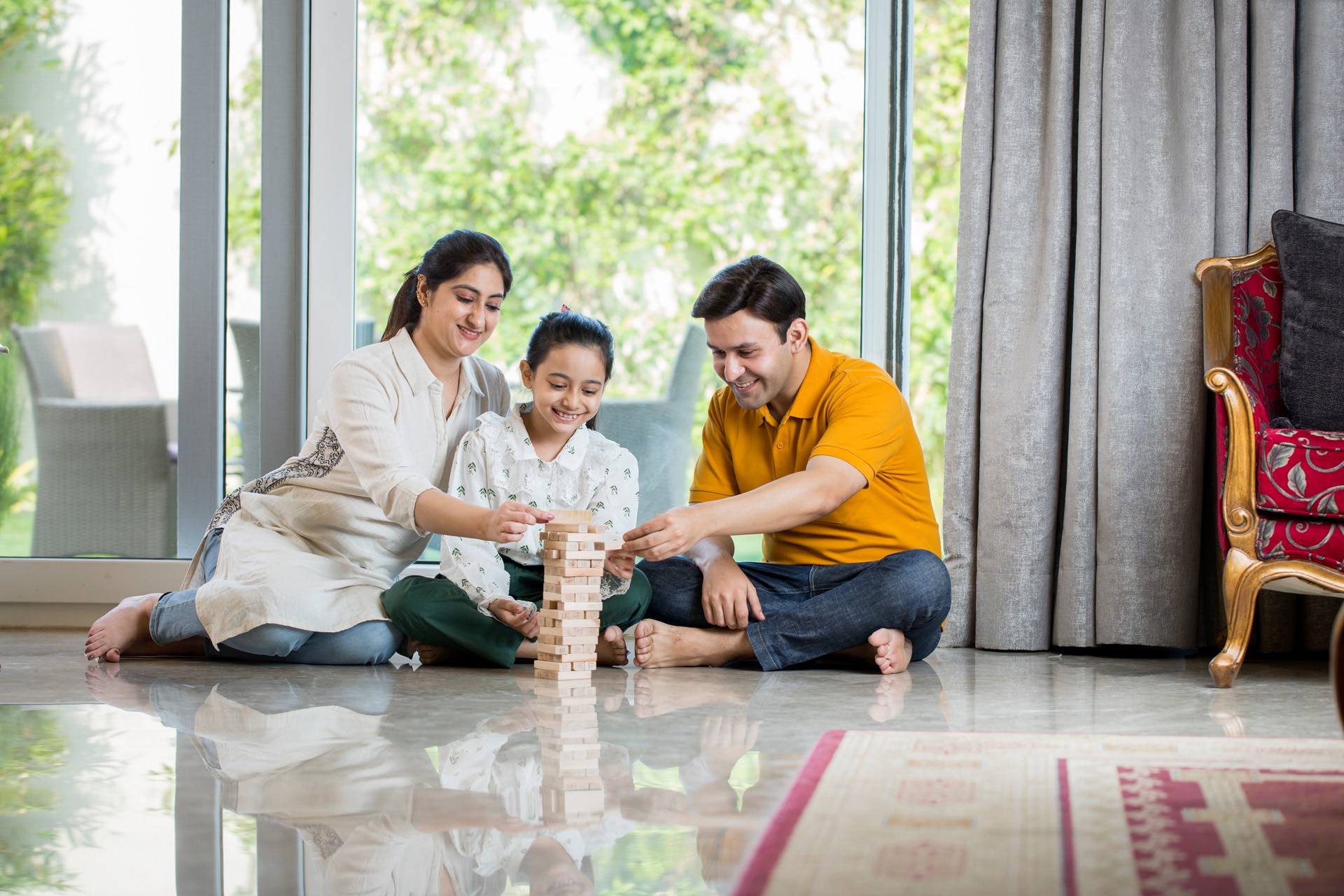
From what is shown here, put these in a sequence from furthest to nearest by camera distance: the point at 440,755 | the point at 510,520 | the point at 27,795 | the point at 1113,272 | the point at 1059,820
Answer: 1. the point at 1113,272
2. the point at 510,520
3. the point at 440,755
4. the point at 27,795
5. the point at 1059,820

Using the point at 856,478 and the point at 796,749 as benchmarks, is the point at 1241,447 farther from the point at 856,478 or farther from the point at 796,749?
the point at 796,749

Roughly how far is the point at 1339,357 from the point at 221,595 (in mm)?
2215

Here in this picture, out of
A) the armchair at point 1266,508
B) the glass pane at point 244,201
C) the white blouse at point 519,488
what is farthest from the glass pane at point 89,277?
the armchair at point 1266,508

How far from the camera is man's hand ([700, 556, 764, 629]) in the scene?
6.84 ft

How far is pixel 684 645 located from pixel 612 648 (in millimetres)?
140

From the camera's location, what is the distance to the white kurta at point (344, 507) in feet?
6.79

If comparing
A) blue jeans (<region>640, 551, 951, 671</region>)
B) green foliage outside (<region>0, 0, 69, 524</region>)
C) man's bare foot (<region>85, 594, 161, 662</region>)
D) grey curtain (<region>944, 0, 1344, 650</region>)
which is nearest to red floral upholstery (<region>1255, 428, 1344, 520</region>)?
grey curtain (<region>944, 0, 1344, 650</region>)

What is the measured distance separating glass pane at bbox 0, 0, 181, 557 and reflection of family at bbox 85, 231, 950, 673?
2.49ft

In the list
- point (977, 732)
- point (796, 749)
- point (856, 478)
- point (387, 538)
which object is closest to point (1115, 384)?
point (856, 478)

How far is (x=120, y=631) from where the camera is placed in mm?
2170

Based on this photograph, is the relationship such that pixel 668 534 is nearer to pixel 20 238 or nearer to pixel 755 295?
pixel 755 295

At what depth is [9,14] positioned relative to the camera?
286cm

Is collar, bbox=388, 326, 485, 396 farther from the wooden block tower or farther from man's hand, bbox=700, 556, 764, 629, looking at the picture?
man's hand, bbox=700, 556, 764, 629

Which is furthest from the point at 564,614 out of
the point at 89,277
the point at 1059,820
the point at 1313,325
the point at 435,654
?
the point at 89,277
